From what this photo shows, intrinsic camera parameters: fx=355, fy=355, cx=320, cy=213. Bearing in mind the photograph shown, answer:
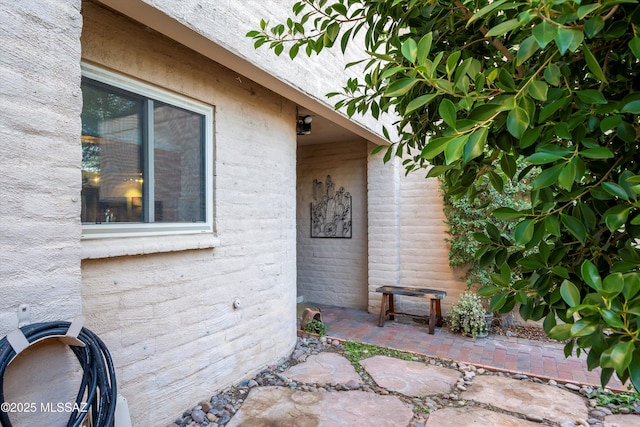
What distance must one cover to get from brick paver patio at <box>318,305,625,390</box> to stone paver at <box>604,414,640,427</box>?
0.42 metres

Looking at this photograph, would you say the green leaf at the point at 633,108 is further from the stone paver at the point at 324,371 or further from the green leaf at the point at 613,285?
the stone paver at the point at 324,371

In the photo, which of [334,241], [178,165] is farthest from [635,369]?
[334,241]

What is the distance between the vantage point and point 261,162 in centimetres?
304

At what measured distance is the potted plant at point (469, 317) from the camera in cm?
407

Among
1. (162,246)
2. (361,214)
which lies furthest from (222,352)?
(361,214)

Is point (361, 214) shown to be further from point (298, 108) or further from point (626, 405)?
point (626, 405)

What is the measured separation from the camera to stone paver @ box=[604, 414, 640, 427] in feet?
7.58

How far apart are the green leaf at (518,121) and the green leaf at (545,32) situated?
117 mm

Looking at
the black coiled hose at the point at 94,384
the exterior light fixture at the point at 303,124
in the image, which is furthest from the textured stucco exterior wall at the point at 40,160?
the exterior light fixture at the point at 303,124

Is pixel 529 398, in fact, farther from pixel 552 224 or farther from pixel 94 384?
pixel 94 384

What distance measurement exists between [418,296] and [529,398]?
5.81 ft

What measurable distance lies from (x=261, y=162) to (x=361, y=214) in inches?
106

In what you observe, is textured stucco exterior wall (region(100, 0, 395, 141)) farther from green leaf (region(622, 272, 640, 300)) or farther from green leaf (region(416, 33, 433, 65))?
green leaf (region(622, 272, 640, 300))

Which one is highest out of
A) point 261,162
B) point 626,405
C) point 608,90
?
point 261,162
